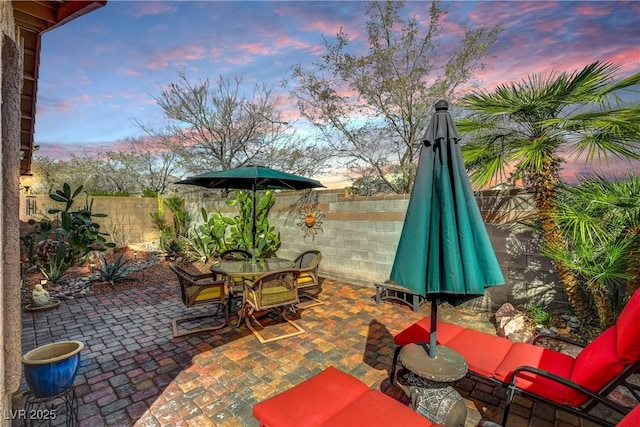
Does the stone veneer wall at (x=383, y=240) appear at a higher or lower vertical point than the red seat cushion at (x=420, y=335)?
higher

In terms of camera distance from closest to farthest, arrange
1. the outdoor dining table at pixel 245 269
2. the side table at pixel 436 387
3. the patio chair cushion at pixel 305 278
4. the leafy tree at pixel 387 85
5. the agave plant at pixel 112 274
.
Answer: the side table at pixel 436 387 → the outdoor dining table at pixel 245 269 → the patio chair cushion at pixel 305 278 → the agave plant at pixel 112 274 → the leafy tree at pixel 387 85

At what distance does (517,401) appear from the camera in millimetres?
2660

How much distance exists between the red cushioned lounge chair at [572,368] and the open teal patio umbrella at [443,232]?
78 centimetres

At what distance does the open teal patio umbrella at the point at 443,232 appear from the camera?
6.23 feet

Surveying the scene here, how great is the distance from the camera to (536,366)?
2.36 meters

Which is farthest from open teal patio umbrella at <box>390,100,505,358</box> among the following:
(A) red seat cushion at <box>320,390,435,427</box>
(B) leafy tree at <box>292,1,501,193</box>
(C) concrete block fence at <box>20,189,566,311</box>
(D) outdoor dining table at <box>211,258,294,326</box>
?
(B) leafy tree at <box>292,1,501,193</box>

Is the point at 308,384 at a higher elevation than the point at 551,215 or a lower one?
lower

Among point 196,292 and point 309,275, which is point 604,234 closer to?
point 309,275

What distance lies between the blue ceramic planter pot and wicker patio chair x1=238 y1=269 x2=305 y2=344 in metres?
1.88

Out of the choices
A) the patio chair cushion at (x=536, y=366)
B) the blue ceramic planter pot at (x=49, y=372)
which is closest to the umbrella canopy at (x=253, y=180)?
the blue ceramic planter pot at (x=49, y=372)

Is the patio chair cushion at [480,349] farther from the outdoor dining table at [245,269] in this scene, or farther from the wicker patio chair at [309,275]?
the outdoor dining table at [245,269]

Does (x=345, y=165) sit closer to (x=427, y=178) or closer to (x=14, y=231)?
(x=427, y=178)

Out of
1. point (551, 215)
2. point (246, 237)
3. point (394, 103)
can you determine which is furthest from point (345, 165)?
point (551, 215)

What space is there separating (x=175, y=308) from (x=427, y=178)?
488 centimetres
